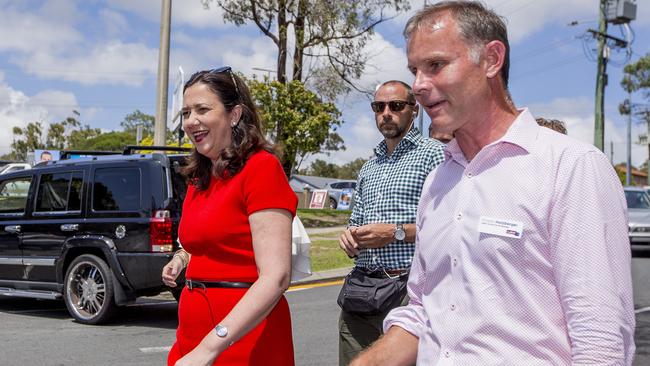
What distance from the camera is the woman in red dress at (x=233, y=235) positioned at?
8.22ft

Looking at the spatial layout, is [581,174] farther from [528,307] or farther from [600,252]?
[528,307]

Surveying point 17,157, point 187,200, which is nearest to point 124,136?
point 17,157

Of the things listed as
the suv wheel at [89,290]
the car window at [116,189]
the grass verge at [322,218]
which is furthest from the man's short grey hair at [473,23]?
the grass verge at [322,218]

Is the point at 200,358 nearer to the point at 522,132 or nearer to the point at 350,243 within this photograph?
the point at 522,132

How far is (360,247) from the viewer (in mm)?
3869

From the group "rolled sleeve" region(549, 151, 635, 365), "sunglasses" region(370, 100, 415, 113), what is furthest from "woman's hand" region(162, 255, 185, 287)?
"rolled sleeve" region(549, 151, 635, 365)

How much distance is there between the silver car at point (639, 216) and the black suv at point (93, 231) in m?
11.3

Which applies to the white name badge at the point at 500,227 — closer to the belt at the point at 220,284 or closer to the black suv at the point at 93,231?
the belt at the point at 220,284

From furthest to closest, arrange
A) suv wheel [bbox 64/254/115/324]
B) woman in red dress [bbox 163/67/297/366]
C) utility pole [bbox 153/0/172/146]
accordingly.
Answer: utility pole [bbox 153/0/172/146] → suv wheel [bbox 64/254/115/324] → woman in red dress [bbox 163/67/297/366]

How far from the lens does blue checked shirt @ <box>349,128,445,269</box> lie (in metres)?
3.88

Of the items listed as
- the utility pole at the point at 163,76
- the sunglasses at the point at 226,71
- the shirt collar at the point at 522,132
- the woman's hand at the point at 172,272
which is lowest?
the woman's hand at the point at 172,272

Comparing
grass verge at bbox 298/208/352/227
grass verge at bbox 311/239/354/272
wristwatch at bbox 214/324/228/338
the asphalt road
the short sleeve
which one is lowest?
the asphalt road

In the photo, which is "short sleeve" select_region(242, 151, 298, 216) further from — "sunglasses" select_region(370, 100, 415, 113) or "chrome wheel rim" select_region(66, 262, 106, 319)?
"chrome wheel rim" select_region(66, 262, 106, 319)

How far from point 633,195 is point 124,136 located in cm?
8188
